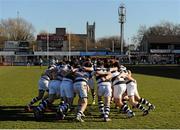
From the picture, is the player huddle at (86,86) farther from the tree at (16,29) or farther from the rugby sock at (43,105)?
the tree at (16,29)

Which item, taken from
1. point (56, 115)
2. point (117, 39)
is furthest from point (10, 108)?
point (117, 39)

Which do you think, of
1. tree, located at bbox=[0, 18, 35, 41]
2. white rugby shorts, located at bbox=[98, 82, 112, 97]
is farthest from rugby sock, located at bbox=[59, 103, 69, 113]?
tree, located at bbox=[0, 18, 35, 41]

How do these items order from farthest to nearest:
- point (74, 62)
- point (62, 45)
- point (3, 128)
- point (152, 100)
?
point (62, 45)
point (152, 100)
point (74, 62)
point (3, 128)

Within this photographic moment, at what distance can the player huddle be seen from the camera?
1448cm

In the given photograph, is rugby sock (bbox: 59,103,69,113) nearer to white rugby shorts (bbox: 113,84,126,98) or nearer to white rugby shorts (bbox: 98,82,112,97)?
white rugby shorts (bbox: 98,82,112,97)

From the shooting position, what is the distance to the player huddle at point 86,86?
47.5 ft

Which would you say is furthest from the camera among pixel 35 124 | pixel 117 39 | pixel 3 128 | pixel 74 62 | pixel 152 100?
pixel 117 39

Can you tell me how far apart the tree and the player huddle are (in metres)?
132

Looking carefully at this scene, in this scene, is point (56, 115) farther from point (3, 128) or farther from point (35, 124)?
point (3, 128)

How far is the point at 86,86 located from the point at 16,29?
5335 inches

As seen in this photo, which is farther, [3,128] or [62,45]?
[62,45]

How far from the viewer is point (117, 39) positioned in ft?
568

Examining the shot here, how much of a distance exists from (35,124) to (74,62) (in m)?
2.95

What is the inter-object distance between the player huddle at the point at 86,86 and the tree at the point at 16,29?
132m
